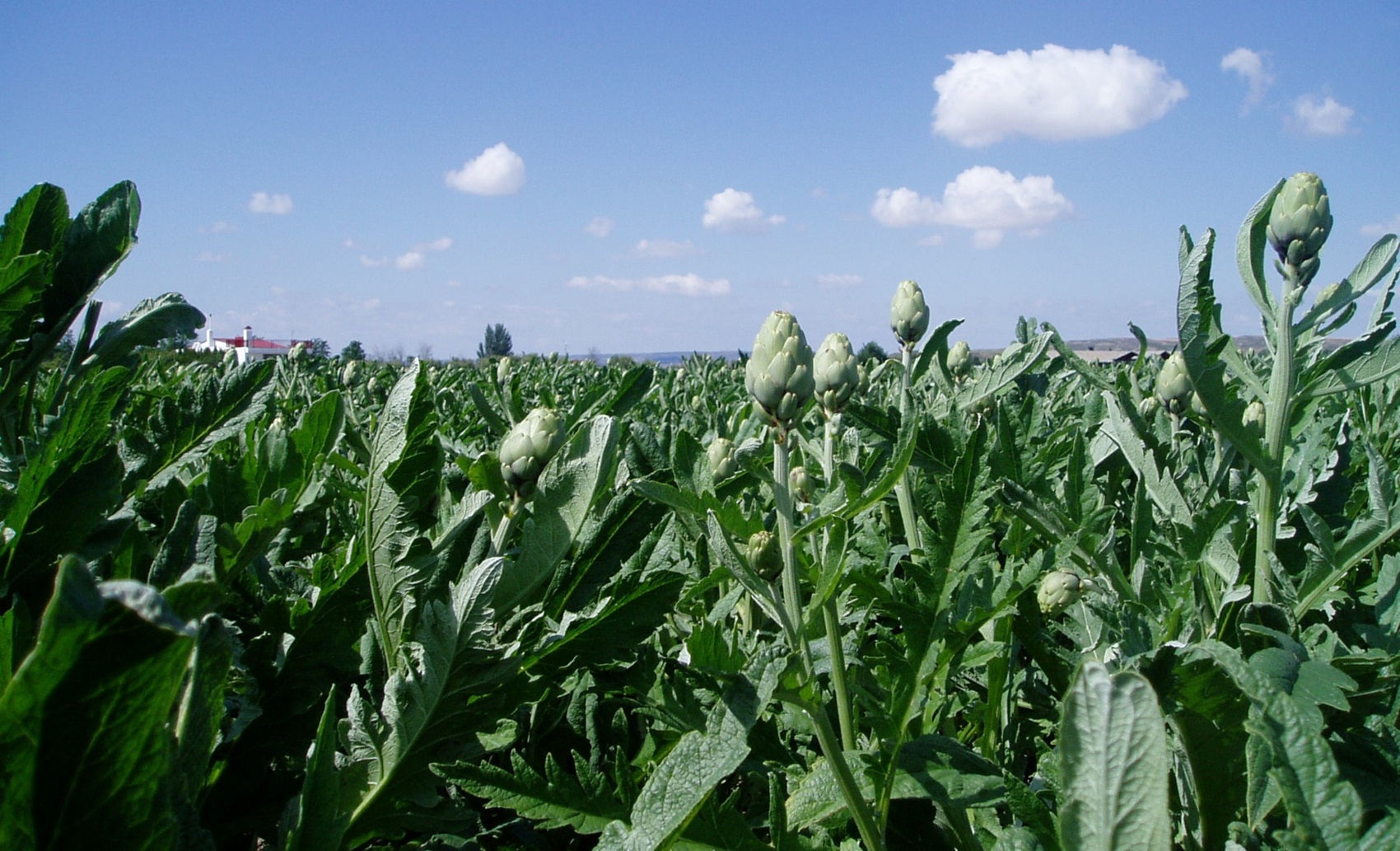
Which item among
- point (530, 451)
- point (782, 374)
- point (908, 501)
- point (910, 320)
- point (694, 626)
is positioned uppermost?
point (910, 320)

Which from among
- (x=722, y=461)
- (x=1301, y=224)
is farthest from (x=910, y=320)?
(x=1301, y=224)

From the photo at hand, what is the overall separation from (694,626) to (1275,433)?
0.90 metres

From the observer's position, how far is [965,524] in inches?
49.1

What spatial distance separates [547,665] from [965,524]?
2.00 feet

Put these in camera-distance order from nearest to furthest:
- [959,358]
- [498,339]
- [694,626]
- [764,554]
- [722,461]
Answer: [764,554], [694,626], [722,461], [959,358], [498,339]

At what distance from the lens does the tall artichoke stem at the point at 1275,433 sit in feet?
4.15

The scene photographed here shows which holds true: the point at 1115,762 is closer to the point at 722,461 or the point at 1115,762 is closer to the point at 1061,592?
the point at 1061,592

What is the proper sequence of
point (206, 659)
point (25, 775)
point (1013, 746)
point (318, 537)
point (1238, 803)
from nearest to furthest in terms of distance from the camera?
1. point (25, 775)
2. point (206, 659)
3. point (1238, 803)
4. point (1013, 746)
5. point (318, 537)

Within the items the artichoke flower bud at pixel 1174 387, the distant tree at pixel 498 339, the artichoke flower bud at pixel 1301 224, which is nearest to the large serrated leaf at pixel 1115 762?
the artichoke flower bud at pixel 1301 224

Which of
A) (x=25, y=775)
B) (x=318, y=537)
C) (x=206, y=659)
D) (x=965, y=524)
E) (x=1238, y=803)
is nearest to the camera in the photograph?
(x=25, y=775)

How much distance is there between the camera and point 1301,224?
1309mm

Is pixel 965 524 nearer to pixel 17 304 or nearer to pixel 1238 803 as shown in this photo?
pixel 1238 803

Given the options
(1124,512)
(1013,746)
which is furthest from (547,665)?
(1124,512)

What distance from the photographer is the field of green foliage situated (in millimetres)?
784
